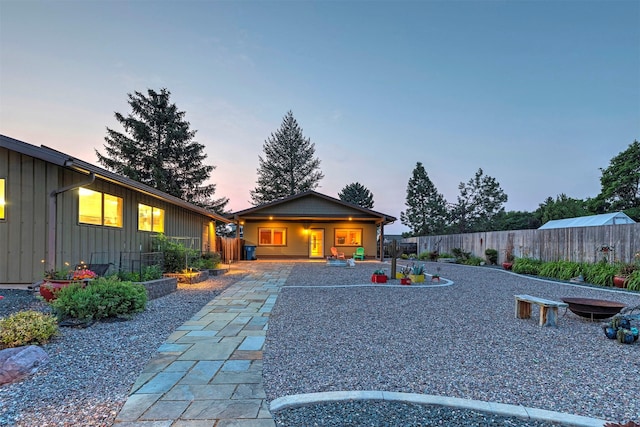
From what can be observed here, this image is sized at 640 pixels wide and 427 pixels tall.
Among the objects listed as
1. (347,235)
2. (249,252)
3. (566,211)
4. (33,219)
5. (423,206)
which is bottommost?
(249,252)

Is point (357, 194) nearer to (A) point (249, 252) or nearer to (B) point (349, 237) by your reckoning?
(B) point (349, 237)

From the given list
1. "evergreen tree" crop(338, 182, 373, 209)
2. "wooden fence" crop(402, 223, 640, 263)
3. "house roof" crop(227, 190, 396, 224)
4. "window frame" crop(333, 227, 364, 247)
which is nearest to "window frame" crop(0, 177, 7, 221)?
"house roof" crop(227, 190, 396, 224)

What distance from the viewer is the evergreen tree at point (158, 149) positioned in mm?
24109

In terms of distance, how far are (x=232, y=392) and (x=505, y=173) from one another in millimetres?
31603

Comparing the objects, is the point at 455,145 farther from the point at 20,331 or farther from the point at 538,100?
the point at 20,331

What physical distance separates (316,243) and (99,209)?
12351 mm

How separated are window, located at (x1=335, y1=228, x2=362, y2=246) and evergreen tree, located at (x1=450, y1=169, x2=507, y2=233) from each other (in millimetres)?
16470

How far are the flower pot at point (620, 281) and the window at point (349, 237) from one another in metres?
11.5

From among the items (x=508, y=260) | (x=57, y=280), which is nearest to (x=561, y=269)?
(x=508, y=260)

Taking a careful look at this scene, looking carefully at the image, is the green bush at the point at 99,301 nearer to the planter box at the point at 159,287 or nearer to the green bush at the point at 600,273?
the planter box at the point at 159,287

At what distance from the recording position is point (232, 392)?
259 cm

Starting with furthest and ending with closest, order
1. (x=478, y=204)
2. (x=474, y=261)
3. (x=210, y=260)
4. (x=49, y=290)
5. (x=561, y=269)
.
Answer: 1. (x=478, y=204)
2. (x=474, y=261)
3. (x=210, y=260)
4. (x=561, y=269)
5. (x=49, y=290)

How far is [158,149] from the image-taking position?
82.1 feet

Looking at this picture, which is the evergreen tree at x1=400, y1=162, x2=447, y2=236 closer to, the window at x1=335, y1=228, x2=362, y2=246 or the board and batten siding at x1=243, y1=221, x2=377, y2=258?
the board and batten siding at x1=243, y1=221, x2=377, y2=258
